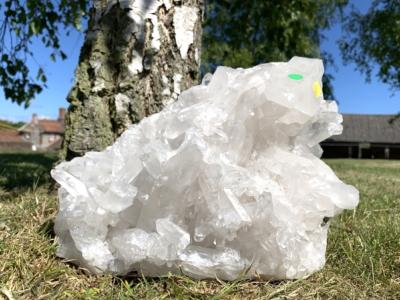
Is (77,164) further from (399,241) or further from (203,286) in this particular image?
(399,241)

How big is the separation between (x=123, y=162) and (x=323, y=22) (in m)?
17.8

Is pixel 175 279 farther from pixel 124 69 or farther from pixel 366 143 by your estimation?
pixel 366 143

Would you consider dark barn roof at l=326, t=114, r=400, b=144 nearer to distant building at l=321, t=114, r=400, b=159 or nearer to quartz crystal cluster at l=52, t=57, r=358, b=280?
distant building at l=321, t=114, r=400, b=159

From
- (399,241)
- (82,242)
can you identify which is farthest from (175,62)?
(399,241)

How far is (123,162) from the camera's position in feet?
6.04

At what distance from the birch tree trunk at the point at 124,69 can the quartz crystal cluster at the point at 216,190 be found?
59 cm

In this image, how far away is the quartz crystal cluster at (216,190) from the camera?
160 cm

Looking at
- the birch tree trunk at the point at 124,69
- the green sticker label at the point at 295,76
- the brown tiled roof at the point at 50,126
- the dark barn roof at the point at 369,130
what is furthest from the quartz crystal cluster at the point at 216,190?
the brown tiled roof at the point at 50,126

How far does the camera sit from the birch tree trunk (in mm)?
2467

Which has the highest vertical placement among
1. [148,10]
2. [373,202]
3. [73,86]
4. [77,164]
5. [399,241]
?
[148,10]

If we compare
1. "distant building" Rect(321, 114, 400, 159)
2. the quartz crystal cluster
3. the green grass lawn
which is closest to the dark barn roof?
"distant building" Rect(321, 114, 400, 159)

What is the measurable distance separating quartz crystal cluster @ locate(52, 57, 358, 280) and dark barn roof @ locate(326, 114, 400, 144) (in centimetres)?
4035

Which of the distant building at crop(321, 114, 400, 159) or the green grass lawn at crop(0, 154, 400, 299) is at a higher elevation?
the green grass lawn at crop(0, 154, 400, 299)

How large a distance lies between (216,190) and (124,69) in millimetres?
1147
